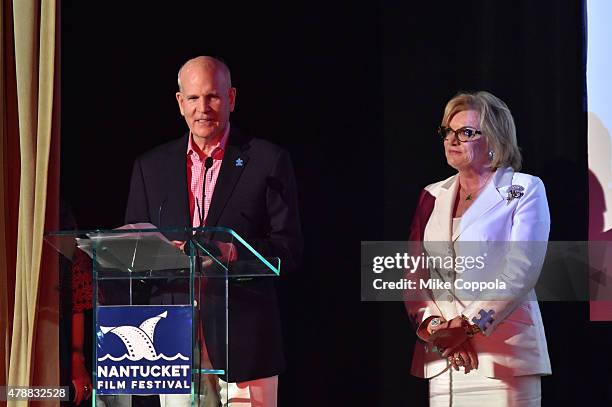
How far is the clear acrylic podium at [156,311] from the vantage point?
9.09 ft

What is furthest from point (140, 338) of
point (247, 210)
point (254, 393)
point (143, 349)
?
point (247, 210)

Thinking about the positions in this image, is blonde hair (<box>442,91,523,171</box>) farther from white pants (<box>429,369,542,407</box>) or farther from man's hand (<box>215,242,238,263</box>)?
man's hand (<box>215,242,238,263</box>)

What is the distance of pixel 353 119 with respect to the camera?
429 cm

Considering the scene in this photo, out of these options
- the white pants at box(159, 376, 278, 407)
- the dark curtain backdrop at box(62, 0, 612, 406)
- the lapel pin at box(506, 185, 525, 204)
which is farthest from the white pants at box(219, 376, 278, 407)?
the lapel pin at box(506, 185, 525, 204)

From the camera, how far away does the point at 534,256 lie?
3.99 m

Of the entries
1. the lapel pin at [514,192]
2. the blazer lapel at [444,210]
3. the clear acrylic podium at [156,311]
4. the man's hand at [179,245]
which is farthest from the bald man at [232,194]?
the man's hand at [179,245]

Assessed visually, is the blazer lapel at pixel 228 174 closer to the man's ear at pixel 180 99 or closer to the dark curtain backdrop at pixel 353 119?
the dark curtain backdrop at pixel 353 119

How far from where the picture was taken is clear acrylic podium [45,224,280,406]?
2770 mm

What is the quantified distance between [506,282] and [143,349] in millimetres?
1836

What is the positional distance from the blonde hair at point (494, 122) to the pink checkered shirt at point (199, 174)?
1104 mm

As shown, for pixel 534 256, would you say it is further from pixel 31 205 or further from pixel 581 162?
pixel 31 205

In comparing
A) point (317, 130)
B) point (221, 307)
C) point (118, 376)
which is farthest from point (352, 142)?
point (118, 376)

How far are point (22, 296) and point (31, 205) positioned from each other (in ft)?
1.49

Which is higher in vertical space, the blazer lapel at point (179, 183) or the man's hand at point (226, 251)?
the blazer lapel at point (179, 183)
